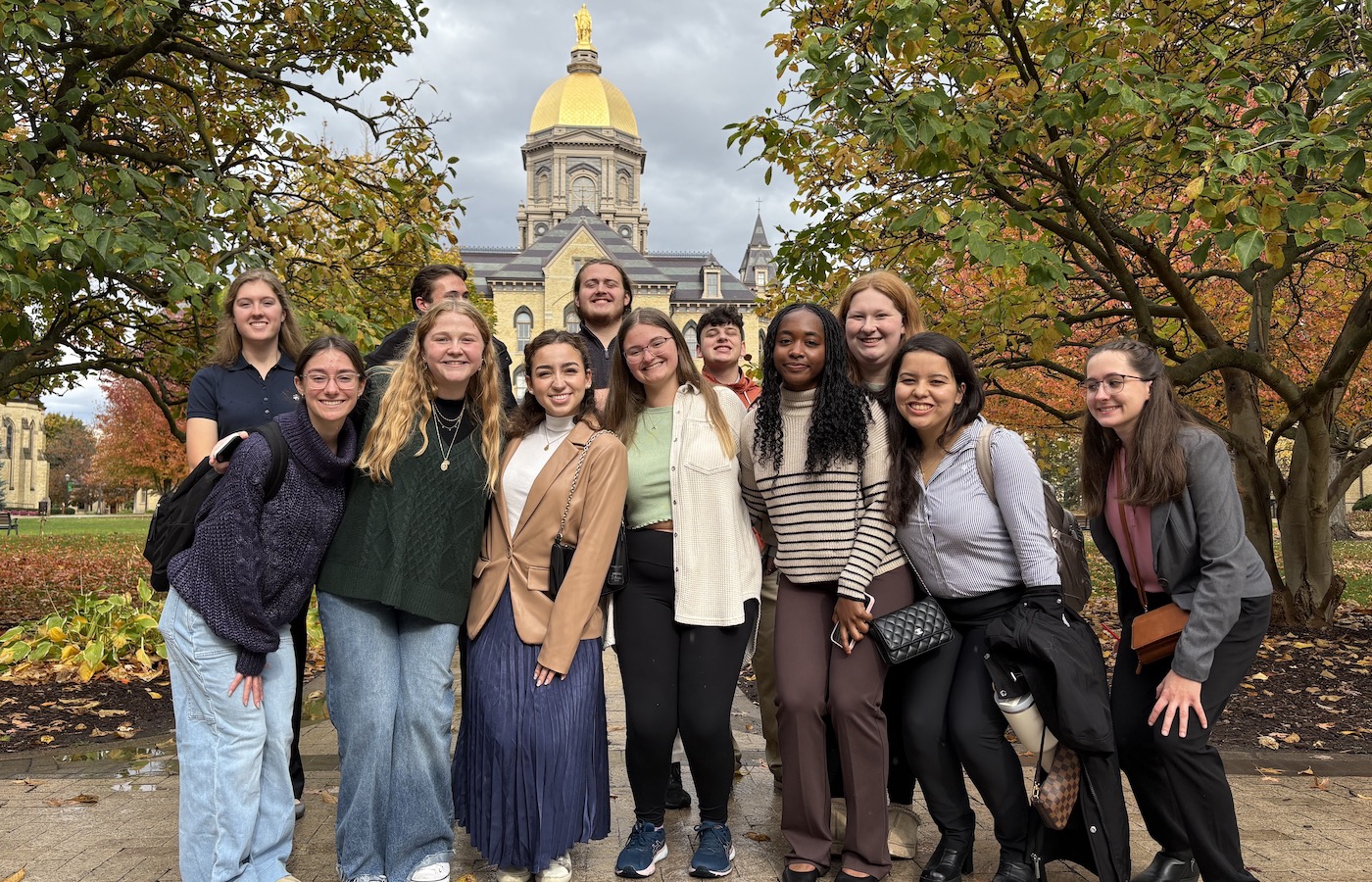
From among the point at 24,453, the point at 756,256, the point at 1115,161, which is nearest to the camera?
the point at 1115,161

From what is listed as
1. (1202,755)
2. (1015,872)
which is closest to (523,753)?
(1015,872)

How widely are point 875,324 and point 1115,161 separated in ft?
11.3

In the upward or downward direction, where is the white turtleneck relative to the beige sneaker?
upward

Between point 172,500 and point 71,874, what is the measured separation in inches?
63.7

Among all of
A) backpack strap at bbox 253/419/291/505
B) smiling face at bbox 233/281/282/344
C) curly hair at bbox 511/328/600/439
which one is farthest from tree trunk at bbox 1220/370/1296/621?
backpack strap at bbox 253/419/291/505

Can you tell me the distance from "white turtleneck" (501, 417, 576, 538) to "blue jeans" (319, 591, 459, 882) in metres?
0.53

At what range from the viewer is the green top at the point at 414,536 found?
3.37 metres

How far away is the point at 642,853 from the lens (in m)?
3.64

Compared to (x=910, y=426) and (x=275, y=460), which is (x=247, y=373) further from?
(x=910, y=426)

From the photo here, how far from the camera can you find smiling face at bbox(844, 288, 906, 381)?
394 centimetres

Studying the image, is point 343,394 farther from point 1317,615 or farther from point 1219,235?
point 1317,615

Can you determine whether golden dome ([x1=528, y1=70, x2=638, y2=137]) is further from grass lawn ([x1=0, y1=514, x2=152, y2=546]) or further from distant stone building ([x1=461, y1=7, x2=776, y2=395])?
grass lawn ([x1=0, y1=514, x2=152, y2=546])

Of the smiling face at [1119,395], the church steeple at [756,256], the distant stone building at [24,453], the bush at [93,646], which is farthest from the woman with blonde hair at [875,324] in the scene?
the distant stone building at [24,453]

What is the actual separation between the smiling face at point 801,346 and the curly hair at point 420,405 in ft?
3.71
